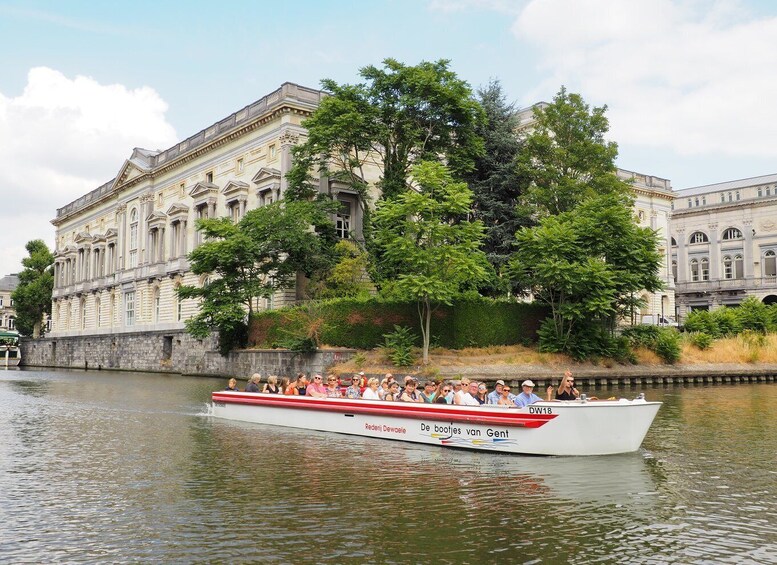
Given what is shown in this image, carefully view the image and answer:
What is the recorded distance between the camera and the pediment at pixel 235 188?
178 ft

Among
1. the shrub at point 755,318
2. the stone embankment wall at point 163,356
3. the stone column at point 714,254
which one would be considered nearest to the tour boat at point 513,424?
the stone embankment wall at point 163,356

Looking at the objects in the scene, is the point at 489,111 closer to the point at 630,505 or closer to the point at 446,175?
the point at 446,175

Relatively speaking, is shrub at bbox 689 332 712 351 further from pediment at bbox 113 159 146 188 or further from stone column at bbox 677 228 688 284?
pediment at bbox 113 159 146 188

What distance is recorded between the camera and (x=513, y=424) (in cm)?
1658

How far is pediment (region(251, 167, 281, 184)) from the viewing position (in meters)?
50.4

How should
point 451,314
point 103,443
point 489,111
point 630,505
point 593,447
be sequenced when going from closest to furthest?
point 630,505 < point 593,447 < point 103,443 < point 451,314 < point 489,111

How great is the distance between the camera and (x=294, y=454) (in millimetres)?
16906

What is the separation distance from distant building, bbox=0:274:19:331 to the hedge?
116 meters

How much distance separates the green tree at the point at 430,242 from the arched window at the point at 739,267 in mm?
59927

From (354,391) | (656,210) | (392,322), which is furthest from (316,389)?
(656,210)

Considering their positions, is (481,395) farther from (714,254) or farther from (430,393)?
(714,254)

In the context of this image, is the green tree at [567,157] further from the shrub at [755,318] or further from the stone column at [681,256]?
the stone column at [681,256]

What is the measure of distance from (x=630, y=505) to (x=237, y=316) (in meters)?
35.0

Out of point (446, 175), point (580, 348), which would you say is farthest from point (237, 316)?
point (580, 348)
